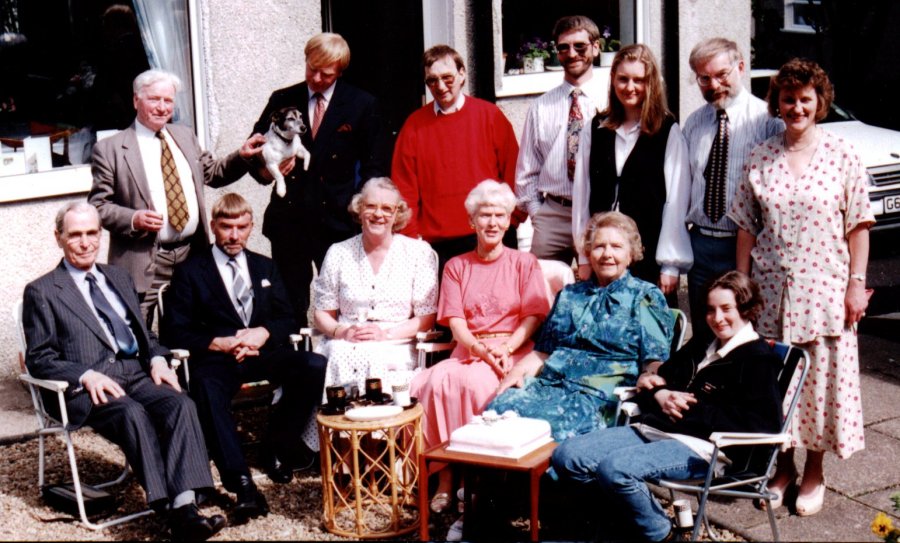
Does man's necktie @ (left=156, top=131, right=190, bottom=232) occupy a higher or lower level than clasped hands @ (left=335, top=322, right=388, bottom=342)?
higher

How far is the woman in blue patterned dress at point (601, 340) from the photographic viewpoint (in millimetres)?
4773

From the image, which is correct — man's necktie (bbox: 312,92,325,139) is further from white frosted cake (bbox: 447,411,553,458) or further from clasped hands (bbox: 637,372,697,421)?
clasped hands (bbox: 637,372,697,421)

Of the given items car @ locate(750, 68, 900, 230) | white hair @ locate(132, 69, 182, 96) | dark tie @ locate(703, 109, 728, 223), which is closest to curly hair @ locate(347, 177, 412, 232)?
white hair @ locate(132, 69, 182, 96)

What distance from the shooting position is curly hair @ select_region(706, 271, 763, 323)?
443 centimetres

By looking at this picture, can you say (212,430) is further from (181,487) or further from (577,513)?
(577,513)

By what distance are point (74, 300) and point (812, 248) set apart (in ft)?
10.4

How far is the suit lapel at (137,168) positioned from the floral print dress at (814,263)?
9.42 ft

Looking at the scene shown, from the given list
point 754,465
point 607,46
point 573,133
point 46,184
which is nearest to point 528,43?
point 607,46

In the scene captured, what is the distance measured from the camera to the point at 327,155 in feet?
20.4

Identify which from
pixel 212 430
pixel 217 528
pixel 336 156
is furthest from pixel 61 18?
pixel 217 528

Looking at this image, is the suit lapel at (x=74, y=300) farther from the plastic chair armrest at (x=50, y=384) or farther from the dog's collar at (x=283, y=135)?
the dog's collar at (x=283, y=135)

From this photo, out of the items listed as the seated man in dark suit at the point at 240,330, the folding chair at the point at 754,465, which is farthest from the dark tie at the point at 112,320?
the folding chair at the point at 754,465

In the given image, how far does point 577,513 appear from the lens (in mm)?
4836

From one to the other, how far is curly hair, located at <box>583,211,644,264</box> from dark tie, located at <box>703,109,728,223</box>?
1.27 ft
